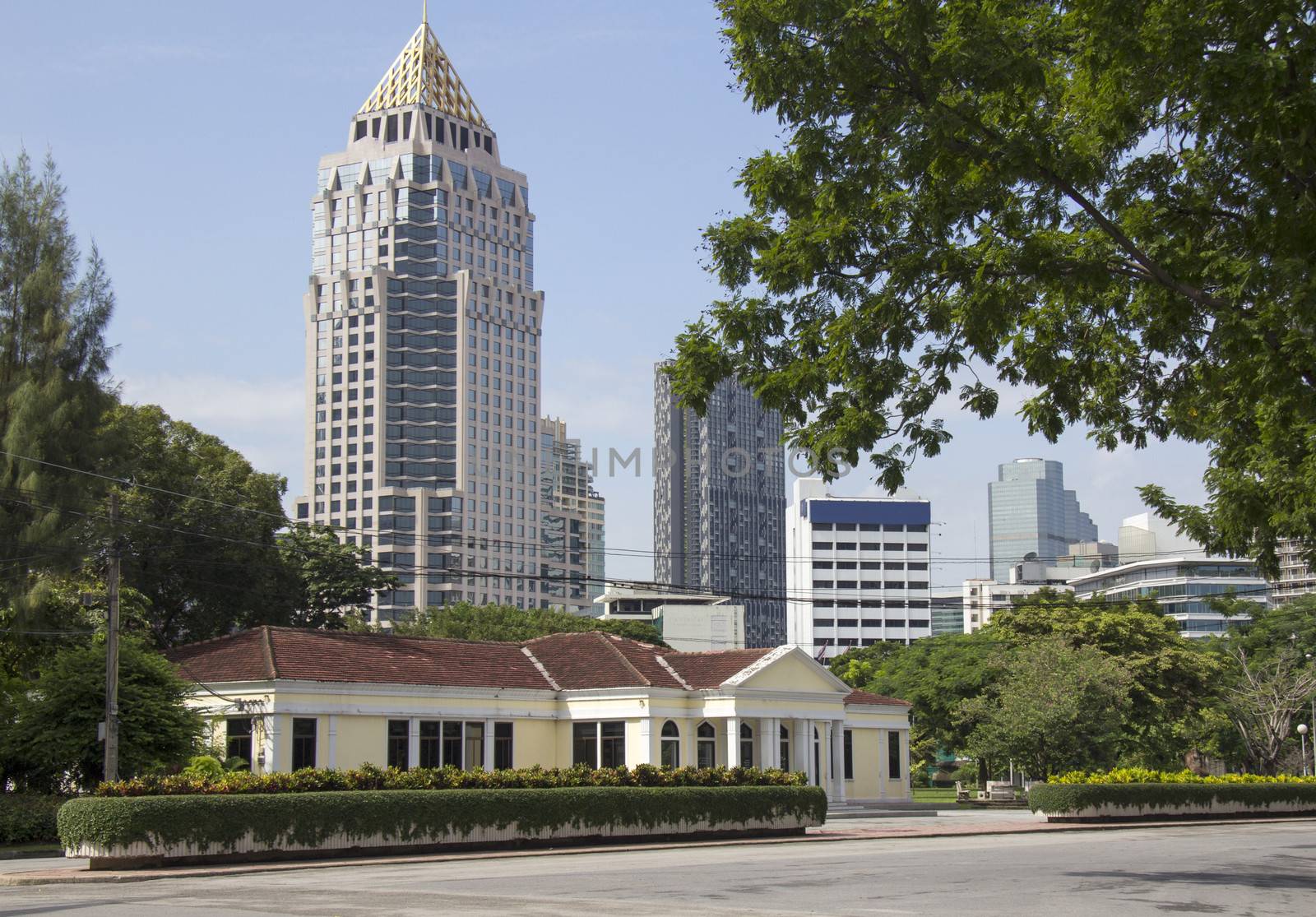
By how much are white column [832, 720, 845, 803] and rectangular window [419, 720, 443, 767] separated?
54.4 ft

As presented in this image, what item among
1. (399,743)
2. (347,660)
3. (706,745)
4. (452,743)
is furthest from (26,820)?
(706,745)

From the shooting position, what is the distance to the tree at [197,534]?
187 ft

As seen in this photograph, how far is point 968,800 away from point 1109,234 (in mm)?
58739

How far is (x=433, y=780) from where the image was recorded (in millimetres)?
33500

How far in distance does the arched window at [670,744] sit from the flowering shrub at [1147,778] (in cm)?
1283

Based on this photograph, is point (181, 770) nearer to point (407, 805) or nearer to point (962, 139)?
point (407, 805)

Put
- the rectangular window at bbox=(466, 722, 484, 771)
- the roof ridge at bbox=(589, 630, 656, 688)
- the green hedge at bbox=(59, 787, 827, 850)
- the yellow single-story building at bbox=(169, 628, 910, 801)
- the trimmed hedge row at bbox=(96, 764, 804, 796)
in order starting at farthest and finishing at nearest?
1. the roof ridge at bbox=(589, 630, 656, 688)
2. the rectangular window at bbox=(466, 722, 484, 771)
3. the yellow single-story building at bbox=(169, 628, 910, 801)
4. the trimmed hedge row at bbox=(96, 764, 804, 796)
5. the green hedge at bbox=(59, 787, 827, 850)

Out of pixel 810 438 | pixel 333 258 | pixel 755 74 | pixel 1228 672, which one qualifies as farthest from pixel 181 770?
pixel 333 258

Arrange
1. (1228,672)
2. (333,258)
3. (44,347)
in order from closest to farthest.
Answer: (44,347), (1228,672), (333,258)

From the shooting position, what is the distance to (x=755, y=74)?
17.2 meters

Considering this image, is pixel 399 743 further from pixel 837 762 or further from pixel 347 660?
pixel 837 762

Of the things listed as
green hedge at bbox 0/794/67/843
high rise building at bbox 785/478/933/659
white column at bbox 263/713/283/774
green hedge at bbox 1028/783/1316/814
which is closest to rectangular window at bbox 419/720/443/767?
white column at bbox 263/713/283/774

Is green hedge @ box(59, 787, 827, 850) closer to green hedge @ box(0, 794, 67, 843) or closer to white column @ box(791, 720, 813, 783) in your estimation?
green hedge @ box(0, 794, 67, 843)

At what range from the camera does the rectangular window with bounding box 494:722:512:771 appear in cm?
4697
